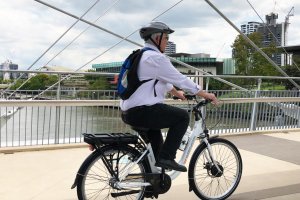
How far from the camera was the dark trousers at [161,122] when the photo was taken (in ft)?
11.3

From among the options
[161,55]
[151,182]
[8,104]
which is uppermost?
[161,55]

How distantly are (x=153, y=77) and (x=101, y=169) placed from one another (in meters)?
0.86

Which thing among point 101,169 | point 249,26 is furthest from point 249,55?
point 101,169

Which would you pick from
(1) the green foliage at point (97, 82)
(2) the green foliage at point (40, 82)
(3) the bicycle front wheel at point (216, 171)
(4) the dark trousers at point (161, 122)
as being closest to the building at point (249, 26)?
(1) the green foliage at point (97, 82)

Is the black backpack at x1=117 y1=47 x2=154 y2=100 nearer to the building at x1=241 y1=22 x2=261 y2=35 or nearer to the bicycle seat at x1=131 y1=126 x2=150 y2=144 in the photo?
the bicycle seat at x1=131 y1=126 x2=150 y2=144

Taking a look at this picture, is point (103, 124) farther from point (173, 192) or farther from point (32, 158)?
point (173, 192)

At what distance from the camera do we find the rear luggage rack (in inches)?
129

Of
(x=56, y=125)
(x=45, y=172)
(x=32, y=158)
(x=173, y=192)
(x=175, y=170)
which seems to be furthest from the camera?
(x=56, y=125)

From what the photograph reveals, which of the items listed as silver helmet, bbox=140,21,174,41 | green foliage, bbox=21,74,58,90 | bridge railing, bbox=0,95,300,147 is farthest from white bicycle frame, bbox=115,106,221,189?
green foliage, bbox=21,74,58,90

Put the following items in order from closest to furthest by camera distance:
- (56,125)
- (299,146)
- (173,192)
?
(173,192)
(56,125)
(299,146)

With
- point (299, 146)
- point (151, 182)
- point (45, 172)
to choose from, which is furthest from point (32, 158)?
point (299, 146)

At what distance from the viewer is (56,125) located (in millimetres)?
6789

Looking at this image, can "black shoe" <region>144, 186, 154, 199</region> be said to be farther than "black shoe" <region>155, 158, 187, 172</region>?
Yes

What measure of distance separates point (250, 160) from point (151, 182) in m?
2.89
